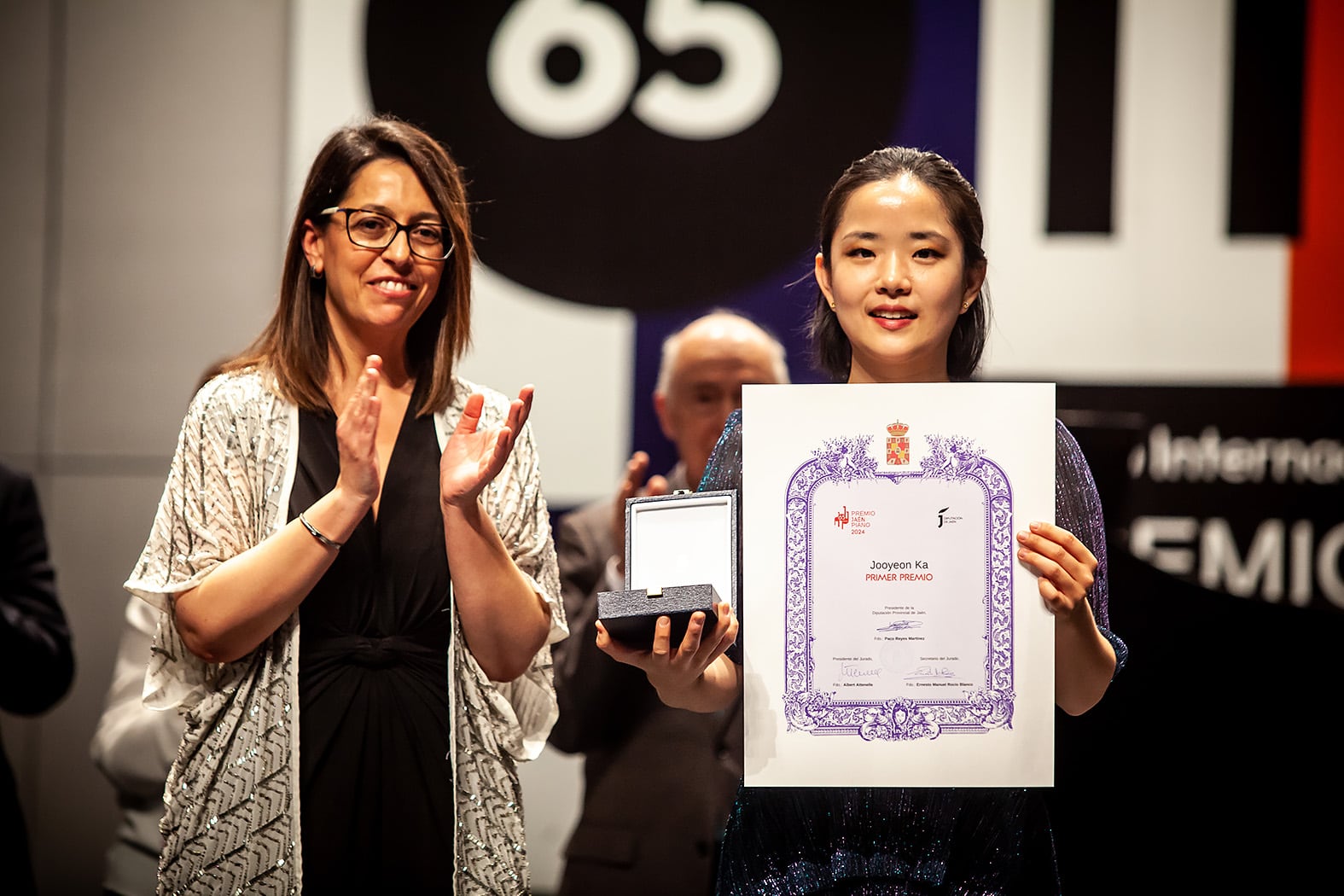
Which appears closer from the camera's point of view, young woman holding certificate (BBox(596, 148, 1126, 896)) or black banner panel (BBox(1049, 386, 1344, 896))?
young woman holding certificate (BBox(596, 148, 1126, 896))

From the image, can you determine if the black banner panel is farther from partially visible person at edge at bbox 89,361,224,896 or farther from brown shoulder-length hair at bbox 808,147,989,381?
partially visible person at edge at bbox 89,361,224,896

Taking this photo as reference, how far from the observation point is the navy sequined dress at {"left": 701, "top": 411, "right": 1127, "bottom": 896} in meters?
1.66

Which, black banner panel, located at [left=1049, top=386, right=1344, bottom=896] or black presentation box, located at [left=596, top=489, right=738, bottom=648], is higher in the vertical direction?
black presentation box, located at [left=596, top=489, right=738, bottom=648]

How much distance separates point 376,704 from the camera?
1827mm

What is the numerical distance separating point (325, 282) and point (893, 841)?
3.78 ft

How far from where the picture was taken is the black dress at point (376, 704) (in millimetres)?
1803

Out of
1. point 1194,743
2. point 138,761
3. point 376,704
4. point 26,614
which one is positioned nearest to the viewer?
point 376,704

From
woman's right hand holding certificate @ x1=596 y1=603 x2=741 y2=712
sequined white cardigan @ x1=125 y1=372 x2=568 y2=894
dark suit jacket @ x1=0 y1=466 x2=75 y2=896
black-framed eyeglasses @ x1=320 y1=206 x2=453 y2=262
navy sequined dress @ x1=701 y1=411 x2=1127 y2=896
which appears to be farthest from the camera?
dark suit jacket @ x1=0 y1=466 x2=75 y2=896

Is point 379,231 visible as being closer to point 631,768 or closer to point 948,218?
point 948,218

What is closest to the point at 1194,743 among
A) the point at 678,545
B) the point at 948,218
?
the point at 948,218

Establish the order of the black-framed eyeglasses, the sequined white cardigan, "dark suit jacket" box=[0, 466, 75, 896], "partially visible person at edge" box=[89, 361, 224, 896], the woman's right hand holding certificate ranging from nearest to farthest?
the woman's right hand holding certificate → the sequined white cardigan → the black-framed eyeglasses → "dark suit jacket" box=[0, 466, 75, 896] → "partially visible person at edge" box=[89, 361, 224, 896]
